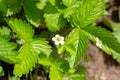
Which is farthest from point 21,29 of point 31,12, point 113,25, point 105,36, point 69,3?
point 113,25

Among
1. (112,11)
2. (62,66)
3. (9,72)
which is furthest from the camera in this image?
(112,11)

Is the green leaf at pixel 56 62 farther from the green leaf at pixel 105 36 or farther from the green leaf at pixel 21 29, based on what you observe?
the green leaf at pixel 105 36

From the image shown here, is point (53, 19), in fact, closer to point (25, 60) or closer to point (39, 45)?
point (39, 45)

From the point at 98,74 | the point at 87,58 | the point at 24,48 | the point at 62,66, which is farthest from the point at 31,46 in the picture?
the point at 98,74

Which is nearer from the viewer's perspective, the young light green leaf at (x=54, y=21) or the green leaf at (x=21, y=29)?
the green leaf at (x=21, y=29)

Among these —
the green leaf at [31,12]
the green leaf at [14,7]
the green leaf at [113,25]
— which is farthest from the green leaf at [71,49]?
the green leaf at [113,25]

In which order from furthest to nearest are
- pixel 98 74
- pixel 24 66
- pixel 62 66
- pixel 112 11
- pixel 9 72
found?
pixel 112 11 → pixel 98 74 → pixel 9 72 → pixel 62 66 → pixel 24 66

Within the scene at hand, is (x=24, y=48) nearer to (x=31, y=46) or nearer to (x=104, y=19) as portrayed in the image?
(x=31, y=46)
